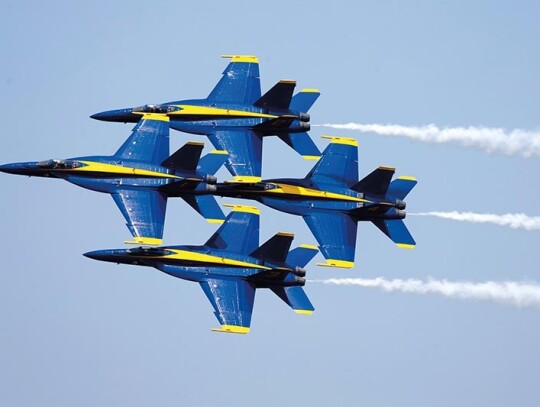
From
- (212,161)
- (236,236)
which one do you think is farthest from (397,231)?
(212,161)

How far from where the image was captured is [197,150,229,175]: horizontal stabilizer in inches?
5438

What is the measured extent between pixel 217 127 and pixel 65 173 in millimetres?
9264

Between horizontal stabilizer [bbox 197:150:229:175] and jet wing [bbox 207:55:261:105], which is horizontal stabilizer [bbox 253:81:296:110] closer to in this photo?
jet wing [bbox 207:55:261:105]

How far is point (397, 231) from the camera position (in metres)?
140

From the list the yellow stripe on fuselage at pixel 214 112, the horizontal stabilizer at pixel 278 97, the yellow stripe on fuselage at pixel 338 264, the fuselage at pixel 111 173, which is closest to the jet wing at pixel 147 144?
the fuselage at pixel 111 173

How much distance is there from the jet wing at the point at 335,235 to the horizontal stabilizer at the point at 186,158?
7.88 meters

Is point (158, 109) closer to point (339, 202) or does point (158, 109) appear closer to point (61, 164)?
point (61, 164)

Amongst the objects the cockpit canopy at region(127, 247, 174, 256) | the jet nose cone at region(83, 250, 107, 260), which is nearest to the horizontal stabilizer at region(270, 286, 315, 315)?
the cockpit canopy at region(127, 247, 174, 256)

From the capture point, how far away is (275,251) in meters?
137

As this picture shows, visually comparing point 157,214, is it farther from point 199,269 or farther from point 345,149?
point 345,149

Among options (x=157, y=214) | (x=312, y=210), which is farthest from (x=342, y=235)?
(x=157, y=214)

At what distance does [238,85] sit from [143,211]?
1047 centimetres

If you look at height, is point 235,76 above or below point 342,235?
above

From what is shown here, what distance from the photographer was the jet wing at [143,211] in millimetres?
135250
